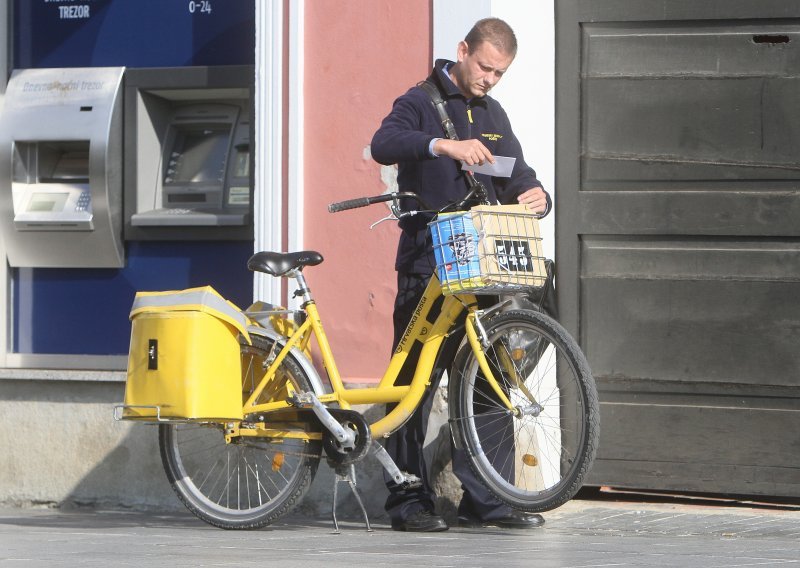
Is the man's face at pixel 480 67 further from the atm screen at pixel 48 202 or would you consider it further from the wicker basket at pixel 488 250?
the atm screen at pixel 48 202

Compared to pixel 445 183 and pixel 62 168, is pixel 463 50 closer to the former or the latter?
pixel 445 183

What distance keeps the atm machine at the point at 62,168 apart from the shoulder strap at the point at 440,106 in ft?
6.07

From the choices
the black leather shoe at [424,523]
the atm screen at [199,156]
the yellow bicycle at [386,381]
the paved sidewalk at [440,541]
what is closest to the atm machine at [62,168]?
the atm screen at [199,156]

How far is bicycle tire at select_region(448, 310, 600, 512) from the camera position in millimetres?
4926

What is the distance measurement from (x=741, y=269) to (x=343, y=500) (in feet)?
6.12

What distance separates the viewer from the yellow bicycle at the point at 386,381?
501 cm

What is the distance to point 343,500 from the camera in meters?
6.28

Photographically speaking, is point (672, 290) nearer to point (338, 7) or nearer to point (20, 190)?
point (338, 7)

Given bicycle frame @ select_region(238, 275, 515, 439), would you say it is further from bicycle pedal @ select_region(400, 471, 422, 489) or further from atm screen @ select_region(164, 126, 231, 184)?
atm screen @ select_region(164, 126, 231, 184)

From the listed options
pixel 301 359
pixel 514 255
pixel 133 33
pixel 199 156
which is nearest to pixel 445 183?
pixel 514 255

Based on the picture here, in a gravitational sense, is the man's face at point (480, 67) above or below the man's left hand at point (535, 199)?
above

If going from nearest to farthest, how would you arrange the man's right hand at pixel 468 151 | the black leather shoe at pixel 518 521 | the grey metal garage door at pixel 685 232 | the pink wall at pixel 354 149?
the man's right hand at pixel 468 151
the black leather shoe at pixel 518 521
the grey metal garage door at pixel 685 232
the pink wall at pixel 354 149

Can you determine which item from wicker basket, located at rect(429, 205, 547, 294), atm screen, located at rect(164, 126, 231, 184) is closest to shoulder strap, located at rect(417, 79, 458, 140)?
wicker basket, located at rect(429, 205, 547, 294)

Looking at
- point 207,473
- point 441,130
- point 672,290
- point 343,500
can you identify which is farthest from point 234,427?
point 672,290
